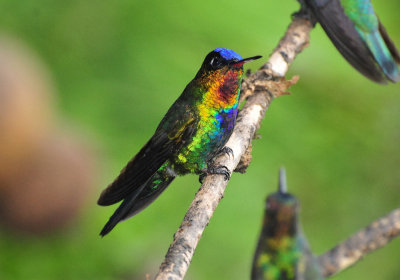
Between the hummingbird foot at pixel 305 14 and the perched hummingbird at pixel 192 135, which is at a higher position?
the hummingbird foot at pixel 305 14

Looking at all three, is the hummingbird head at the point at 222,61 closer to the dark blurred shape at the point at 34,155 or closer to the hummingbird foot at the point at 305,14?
the hummingbird foot at the point at 305,14

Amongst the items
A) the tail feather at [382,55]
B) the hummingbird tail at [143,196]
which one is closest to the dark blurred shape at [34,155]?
the tail feather at [382,55]

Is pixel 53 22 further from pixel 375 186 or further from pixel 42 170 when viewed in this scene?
pixel 375 186

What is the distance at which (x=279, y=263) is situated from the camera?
39.0 inches

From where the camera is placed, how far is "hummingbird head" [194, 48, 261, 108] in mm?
941

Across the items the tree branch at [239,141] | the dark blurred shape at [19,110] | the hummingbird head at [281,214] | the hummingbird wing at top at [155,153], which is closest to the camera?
the tree branch at [239,141]

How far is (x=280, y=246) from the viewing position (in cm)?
100

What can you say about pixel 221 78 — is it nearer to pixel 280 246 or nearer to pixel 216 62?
pixel 216 62

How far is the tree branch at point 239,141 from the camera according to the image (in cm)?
70

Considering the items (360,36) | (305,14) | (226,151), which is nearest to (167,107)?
(305,14)

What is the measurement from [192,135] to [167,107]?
4.90 feet

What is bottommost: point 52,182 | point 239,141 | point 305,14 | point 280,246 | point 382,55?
point 280,246

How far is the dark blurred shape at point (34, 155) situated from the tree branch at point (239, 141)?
1029 mm

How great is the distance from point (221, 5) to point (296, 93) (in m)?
0.60
